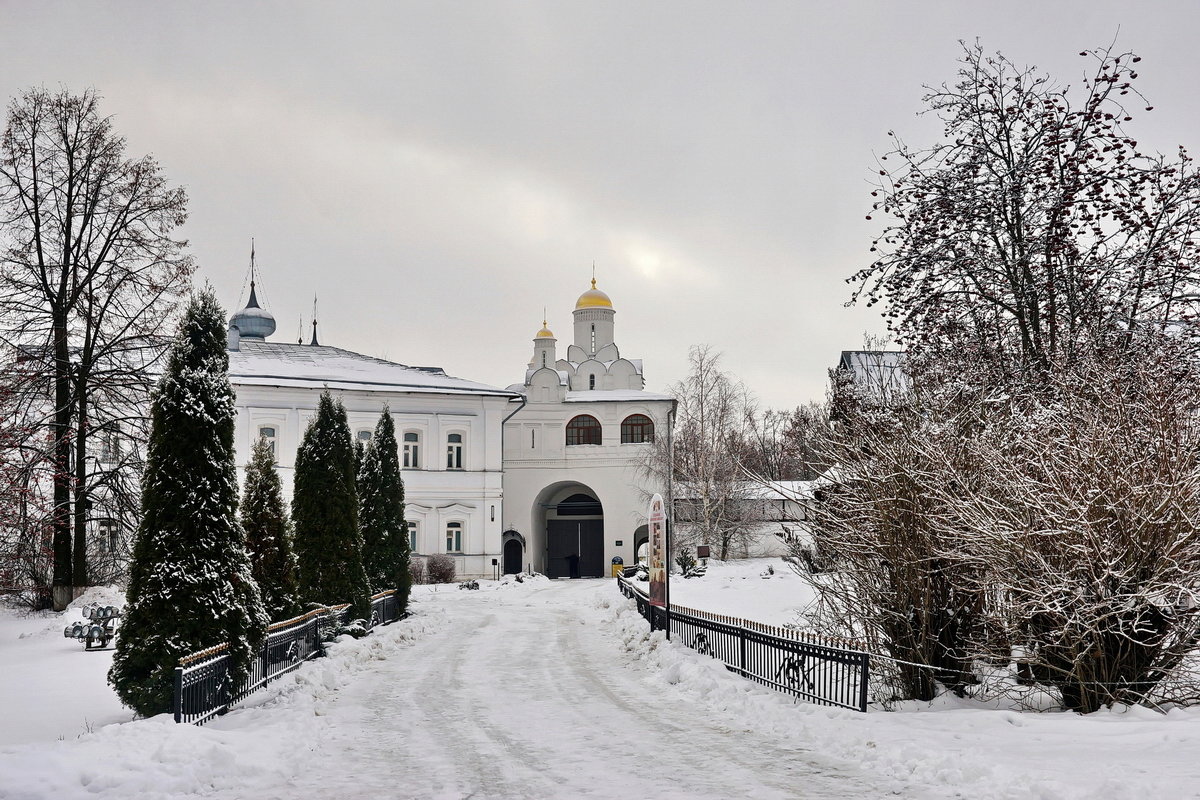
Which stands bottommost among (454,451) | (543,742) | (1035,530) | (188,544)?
(543,742)

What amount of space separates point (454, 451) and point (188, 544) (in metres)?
32.1

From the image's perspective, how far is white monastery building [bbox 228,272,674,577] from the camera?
41.1 m

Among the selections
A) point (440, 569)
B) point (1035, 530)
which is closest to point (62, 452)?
point (440, 569)

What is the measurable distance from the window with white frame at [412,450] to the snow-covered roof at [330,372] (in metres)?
2.09

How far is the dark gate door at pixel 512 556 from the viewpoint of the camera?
47812 millimetres

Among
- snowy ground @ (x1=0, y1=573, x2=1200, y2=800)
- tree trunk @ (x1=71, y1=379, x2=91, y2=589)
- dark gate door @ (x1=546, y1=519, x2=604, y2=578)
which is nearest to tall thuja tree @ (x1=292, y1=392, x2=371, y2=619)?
snowy ground @ (x1=0, y1=573, x2=1200, y2=800)

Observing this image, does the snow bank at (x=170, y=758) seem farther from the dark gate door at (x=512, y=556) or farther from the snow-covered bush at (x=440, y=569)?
the dark gate door at (x=512, y=556)

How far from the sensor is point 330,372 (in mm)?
42906

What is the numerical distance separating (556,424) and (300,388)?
43.4ft

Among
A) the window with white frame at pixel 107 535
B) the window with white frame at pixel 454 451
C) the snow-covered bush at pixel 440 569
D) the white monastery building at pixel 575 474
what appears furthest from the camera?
the white monastery building at pixel 575 474

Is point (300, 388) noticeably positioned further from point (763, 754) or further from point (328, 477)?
point (763, 754)

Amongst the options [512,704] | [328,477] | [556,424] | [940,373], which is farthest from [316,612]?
[556,424]

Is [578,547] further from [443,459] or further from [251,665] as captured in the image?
[251,665]

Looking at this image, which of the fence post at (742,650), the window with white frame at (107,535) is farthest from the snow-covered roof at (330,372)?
the fence post at (742,650)
